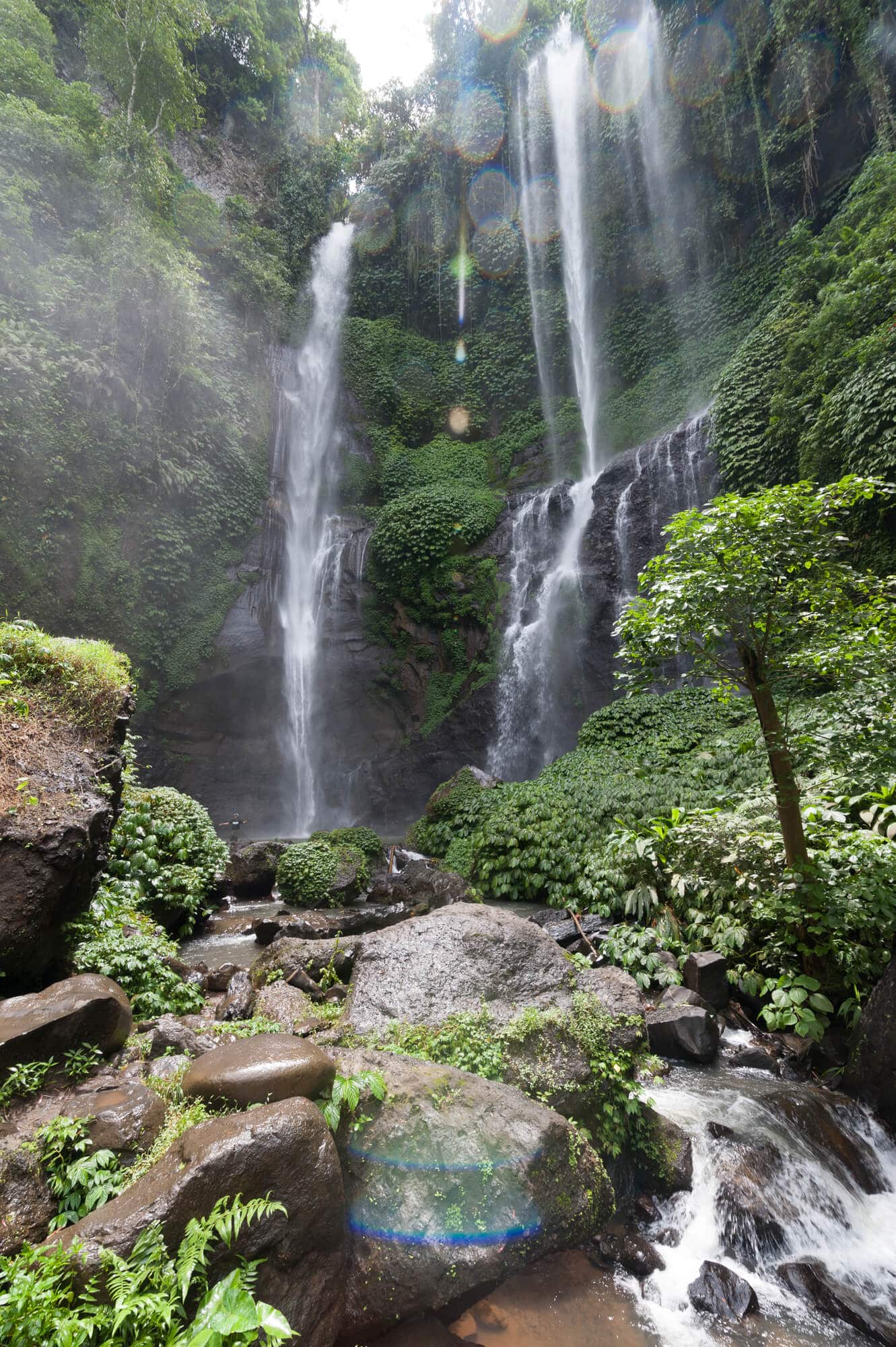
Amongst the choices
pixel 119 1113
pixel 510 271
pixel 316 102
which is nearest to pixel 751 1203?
pixel 119 1113

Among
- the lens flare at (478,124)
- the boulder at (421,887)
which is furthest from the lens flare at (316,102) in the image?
the boulder at (421,887)

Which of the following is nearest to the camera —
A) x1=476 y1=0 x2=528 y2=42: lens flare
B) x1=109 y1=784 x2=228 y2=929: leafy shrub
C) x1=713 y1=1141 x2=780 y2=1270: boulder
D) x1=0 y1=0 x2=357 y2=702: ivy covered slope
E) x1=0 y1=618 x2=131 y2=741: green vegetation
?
x1=713 y1=1141 x2=780 y2=1270: boulder

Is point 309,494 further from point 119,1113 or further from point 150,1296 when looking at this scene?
point 150,1296

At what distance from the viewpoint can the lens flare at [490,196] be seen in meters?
23.2

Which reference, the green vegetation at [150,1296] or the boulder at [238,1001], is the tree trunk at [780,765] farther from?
the boulder at [238,1001]

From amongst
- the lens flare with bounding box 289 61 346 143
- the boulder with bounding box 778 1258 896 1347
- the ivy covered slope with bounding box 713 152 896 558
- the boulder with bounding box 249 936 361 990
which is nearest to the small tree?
the boulder with bounding box 778 1258 896 1347

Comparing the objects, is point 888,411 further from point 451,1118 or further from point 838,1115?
point 451,1118

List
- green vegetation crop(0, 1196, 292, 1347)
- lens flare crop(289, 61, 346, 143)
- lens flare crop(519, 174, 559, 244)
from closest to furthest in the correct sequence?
green vegetation crop(0, 1196, 292, 1347), lens flare crop(519, 174, 559, 244), lens flare crop(289, 61, 346, 143)

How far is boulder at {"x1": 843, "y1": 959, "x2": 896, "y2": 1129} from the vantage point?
3.66 m

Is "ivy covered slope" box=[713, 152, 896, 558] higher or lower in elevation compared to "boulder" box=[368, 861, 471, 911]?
higher

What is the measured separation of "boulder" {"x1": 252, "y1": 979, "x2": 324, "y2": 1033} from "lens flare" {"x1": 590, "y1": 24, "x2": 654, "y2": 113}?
1047 inches

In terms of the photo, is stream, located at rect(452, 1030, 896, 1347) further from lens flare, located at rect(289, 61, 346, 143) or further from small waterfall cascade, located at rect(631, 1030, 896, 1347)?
lens flare, located at rect(289, 61, 346, 143)

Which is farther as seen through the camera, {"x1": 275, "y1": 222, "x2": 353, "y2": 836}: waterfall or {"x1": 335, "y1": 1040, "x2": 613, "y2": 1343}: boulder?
{"x1": 275, "y1": 222, "x2": 353, "y2": 836}: waterfall

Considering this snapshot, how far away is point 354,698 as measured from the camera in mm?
18969
